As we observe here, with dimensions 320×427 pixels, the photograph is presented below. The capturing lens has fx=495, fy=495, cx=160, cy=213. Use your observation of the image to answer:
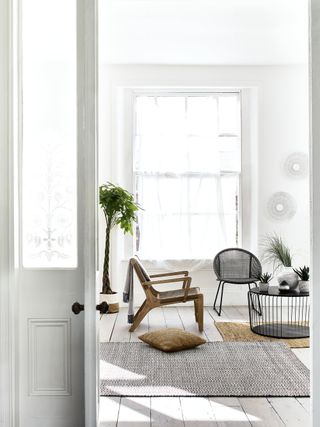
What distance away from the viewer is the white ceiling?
4.76 meters


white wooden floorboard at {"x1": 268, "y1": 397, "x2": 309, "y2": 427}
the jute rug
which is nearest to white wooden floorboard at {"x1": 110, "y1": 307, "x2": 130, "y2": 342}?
the jute rug

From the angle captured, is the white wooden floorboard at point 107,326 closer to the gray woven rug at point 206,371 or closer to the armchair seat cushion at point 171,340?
the gray woven rug at point 206,371

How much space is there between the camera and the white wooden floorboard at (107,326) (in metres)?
4.99

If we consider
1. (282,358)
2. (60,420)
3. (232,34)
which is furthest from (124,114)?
(60,420)

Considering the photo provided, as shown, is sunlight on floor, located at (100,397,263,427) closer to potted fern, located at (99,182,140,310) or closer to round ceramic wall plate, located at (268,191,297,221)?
potted fern, located at (99,182,140,310)

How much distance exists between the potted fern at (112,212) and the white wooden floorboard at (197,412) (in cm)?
288

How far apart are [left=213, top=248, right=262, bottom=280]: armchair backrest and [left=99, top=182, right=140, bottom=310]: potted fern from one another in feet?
3.97

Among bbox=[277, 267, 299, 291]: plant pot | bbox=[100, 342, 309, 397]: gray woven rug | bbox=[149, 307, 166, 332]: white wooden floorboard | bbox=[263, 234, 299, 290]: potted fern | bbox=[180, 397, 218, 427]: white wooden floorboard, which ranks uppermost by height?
bbox=[263, 234, 299, 290]: potted fern

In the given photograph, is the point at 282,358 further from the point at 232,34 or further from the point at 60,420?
the point at 232,34

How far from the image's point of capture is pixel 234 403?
328cm

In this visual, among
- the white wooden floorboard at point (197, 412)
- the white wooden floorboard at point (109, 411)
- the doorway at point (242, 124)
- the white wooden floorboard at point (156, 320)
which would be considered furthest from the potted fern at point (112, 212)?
the white wooden floorboard at point (197, 412)

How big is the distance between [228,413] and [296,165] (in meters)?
4.20

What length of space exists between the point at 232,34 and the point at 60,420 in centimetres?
442

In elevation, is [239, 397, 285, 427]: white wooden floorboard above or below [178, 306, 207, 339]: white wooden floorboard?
below
